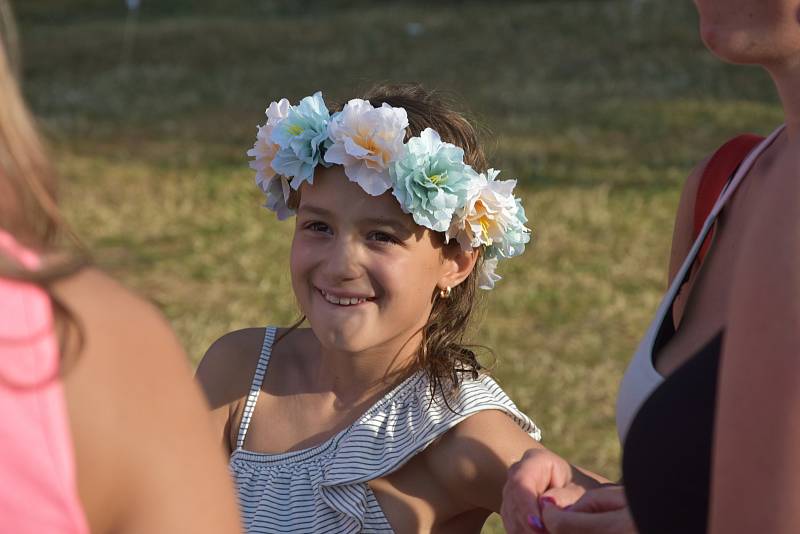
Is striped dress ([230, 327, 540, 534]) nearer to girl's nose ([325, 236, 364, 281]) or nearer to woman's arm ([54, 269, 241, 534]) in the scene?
girl's nose ([325, 236, 364, 281])

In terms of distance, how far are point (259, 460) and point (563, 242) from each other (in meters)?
5.41

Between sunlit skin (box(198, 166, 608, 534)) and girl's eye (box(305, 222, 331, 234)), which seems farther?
girl's eye (box(305, 222, 331, 234))

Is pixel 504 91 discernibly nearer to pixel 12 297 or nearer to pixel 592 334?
pixel 592 334

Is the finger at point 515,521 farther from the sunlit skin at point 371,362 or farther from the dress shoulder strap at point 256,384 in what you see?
the dress shoulder strap at point 256,384

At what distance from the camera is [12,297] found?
1401mm

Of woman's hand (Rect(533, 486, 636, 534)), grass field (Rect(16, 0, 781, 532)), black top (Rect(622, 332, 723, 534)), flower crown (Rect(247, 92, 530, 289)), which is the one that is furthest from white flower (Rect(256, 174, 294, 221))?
black top (Rect(622, 332, 723, 534))

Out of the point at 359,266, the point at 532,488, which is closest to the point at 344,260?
the point at 359,266

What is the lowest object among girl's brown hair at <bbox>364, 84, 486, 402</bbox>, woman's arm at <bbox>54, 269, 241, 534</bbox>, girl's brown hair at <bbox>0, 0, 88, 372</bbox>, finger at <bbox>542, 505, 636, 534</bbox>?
finger at <bbox>542, 505, 636, 534</bbox>

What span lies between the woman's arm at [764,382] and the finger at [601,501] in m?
0.77

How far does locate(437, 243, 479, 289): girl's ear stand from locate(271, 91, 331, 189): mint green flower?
1.27ft

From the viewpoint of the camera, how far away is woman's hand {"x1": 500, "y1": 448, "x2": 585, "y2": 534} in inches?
100

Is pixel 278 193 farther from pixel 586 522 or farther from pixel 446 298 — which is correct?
pixel 586 522

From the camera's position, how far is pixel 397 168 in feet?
10.0

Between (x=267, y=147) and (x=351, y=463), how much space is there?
833 mm
